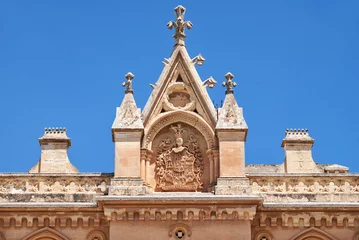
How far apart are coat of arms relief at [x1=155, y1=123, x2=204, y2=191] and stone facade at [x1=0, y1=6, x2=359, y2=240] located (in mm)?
34

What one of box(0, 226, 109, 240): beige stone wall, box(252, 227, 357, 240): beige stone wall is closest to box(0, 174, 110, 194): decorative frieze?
box(0, 226, 109, 240): beige stone wall

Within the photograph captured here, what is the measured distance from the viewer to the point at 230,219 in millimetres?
32594

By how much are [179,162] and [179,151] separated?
0.38m

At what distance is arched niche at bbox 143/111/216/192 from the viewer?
1336 inches

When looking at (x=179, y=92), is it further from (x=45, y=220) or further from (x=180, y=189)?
(x=45, y=220)

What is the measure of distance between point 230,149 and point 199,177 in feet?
4.73

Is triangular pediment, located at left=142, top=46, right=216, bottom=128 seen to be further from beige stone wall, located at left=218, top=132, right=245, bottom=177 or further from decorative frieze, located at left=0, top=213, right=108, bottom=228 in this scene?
decorative frieze, located at left=0, top=213, right=108, bottom=228

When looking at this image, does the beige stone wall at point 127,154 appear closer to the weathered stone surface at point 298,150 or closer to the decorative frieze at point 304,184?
the decorative frieze at point 304,184

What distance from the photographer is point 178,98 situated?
115 feet

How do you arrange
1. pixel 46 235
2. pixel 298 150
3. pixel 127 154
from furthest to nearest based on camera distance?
pixel 298 150 < pixel 127 154 < pixel 46 235

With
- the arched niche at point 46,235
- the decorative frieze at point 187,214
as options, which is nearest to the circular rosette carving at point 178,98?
the decorative frieze at point 187,214

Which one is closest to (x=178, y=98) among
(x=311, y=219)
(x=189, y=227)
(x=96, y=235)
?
(x=189, y=227)

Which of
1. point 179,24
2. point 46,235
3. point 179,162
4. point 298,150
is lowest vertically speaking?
point 46,235

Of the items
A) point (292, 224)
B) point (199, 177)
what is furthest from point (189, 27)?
point (292, 224)
